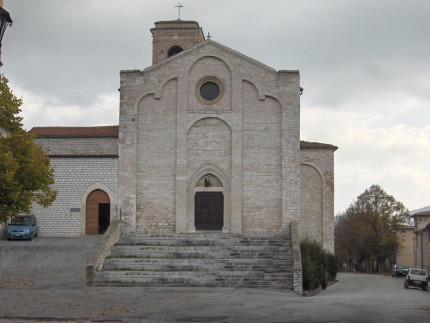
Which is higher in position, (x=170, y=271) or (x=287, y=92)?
(x=287, y=92)

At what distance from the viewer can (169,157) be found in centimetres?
3103

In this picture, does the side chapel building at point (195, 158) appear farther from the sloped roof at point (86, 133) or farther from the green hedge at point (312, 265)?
the sloped roof at point (86, 133)

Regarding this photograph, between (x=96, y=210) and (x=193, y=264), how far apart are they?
8.29 metres

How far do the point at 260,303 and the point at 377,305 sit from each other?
11.0ft

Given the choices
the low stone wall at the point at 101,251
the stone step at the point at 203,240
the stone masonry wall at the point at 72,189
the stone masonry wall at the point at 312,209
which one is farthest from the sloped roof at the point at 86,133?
the stone step at the point at 203,240

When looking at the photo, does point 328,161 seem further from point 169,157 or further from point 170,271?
point 170,271

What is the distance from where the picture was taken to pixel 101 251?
25062mm

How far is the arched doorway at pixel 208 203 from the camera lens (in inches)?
1220

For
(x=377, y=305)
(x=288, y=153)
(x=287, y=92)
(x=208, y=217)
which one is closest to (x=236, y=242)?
(x=208, y=217)

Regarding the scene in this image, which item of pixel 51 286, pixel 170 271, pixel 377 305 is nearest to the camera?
pixel 377 305

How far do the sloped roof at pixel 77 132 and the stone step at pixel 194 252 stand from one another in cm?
973

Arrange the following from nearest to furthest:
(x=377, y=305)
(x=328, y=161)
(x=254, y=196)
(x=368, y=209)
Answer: (x=377, y=305) < (x=254, y=196) < (x=328, y=161) < (x=368, y=209)

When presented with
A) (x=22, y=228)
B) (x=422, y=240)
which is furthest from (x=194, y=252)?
(x=422, y=240)

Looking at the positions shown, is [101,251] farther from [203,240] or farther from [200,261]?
[203,240]
